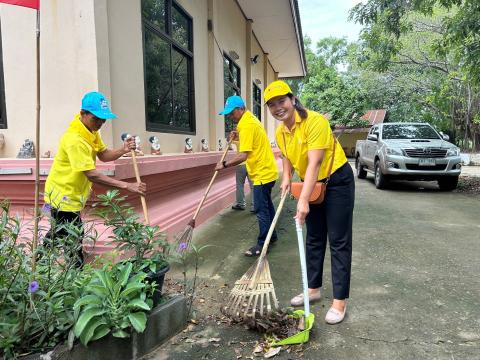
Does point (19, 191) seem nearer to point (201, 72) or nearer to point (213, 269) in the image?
point (213, 269)

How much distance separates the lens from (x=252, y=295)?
8.39ft

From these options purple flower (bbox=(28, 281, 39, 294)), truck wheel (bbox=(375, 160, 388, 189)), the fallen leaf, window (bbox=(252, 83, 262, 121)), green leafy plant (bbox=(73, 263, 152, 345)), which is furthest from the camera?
window (bbox=(252, 83, 262, 121))

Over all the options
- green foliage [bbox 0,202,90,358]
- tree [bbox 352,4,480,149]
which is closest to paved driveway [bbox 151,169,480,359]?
green foliage [bbox 0,202,90,358]

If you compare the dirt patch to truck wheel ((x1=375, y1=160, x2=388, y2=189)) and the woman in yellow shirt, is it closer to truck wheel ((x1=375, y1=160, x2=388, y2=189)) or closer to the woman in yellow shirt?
truck wheel ((x1=375, y1=160, x2=388, y2=189))

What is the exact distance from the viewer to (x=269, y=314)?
257 centimetres

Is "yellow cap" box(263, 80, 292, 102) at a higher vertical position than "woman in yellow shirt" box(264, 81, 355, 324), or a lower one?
higher

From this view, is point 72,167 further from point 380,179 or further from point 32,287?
point 380,179

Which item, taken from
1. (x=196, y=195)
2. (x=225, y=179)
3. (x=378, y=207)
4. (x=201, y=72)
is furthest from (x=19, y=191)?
(x=378, y=207)

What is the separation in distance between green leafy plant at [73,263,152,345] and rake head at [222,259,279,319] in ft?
Result: 2.11

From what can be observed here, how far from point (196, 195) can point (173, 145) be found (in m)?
0.85

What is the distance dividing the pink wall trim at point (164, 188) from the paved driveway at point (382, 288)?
0.45m

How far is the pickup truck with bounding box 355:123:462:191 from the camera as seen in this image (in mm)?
8539

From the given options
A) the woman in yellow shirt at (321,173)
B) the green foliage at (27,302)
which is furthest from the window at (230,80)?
the green foliage at (27,302)

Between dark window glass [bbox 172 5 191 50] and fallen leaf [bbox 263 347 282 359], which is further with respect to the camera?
dark window glass [bbox 172 5 191 50]
